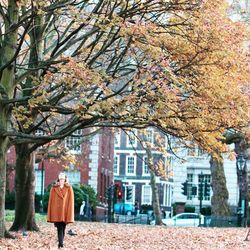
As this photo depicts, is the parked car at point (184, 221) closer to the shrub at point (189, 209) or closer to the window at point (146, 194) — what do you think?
the shrub at point (189, 209)

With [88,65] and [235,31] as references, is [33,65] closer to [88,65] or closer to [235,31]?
[88,65]

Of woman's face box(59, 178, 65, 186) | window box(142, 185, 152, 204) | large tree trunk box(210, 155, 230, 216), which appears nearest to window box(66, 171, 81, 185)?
large tree trunk box(210, 155, 230, 216)

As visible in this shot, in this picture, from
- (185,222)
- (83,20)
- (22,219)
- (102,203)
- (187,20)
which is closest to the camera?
(83,20)

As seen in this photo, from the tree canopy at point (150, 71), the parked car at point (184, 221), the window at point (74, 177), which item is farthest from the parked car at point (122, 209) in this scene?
the tree canopy at point (150, 71)

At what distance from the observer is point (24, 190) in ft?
95.8

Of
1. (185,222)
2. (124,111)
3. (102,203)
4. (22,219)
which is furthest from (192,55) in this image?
(102,203)

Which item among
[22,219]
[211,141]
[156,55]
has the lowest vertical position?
[22,219]

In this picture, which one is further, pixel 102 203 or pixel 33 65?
pixel 102 203

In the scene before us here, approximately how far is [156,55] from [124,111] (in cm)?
170

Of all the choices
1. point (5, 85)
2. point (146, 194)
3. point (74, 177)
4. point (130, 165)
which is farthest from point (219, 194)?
point (130, 165)

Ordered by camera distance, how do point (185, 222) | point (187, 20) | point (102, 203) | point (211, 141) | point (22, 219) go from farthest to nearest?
point (102, 203), point (185, 222), point (22, 219), point (211, 141), point (187, 20)

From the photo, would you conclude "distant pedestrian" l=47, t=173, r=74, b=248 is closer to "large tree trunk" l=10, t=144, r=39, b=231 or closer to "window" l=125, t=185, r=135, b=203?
"large tree trunk" l=10, t=144, r=39, b=231

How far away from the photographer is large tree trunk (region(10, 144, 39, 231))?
28.8 metres

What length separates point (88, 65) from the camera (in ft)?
73.9
